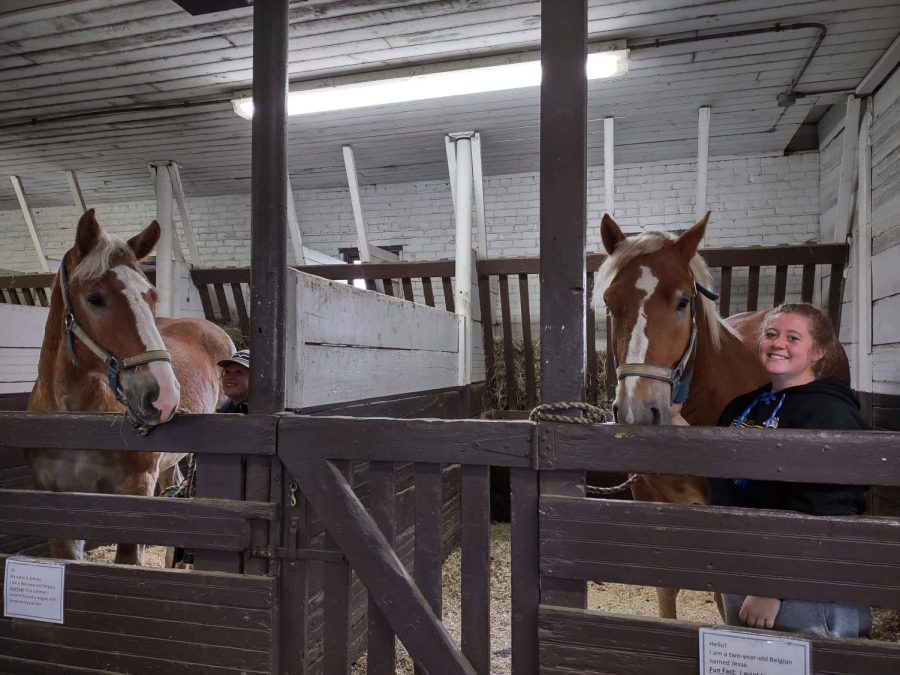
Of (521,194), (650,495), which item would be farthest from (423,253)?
(650,495)

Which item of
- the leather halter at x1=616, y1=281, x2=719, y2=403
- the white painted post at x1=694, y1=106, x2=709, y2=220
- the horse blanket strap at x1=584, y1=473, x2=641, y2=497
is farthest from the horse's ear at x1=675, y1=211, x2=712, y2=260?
the white painted post at x1=694, y1=106, x2=709, y2=220

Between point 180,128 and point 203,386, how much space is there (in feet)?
8.87

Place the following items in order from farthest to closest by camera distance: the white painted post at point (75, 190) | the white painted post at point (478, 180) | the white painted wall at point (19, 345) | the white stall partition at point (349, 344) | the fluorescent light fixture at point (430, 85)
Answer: the white painted post at point (75, 190) < the white painted post at point (478, 180) < the fluorescent light fixture at point (430, 85) < the white painted wall at point (19, 345) < the white stall partition at point (349, 344)

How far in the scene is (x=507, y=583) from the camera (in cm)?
337

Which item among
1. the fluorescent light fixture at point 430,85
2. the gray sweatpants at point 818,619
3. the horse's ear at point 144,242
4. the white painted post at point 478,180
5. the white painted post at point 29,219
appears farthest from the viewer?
the white painted post at point 29,219

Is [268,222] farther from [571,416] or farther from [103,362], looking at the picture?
[571,416]

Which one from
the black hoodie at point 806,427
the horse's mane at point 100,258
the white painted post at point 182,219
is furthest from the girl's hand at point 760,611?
the white painted post at point 182,219

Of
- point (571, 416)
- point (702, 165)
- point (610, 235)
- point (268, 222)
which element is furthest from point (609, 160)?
point (571, 416)

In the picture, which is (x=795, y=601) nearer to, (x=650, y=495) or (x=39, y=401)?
(x=650, y=495)

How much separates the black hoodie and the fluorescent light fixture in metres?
2.75

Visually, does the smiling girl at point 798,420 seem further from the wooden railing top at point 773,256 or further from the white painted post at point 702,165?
the white painted post at point 702,165

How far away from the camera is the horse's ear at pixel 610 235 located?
205cm

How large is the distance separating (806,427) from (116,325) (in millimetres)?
2072

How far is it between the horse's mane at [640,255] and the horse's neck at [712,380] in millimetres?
42
